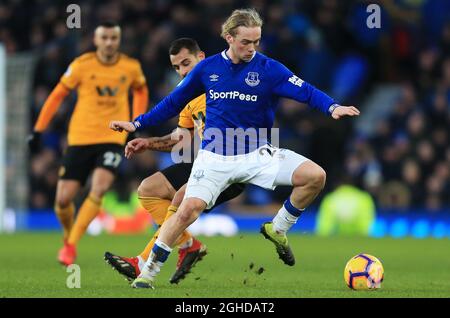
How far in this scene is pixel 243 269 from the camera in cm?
1043

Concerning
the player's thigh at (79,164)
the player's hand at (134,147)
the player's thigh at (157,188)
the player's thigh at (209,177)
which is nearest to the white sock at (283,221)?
the player's thigh at (209,177)

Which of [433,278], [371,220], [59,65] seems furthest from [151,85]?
[433,278]

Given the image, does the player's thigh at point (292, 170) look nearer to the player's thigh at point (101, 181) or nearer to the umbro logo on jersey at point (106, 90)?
the player's thigh at point (101, 181)

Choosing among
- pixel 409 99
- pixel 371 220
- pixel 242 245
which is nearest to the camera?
pixel 242 245

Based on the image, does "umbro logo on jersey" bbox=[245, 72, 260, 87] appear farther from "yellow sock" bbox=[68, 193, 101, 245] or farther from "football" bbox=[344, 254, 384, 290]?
"yellow sock" bbox=[68, 193, 101, 245]

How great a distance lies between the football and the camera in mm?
8062

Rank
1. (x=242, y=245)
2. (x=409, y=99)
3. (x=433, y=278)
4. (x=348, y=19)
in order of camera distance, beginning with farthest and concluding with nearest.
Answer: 1. (x=348, y=19)
2. (x=409, y=99)
3. (x=242, y=245)
4. (x=433, y=278)

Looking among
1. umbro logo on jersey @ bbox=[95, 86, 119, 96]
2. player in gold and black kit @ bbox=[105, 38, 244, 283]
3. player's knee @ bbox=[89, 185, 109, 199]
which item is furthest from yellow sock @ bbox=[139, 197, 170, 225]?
umbro logo on jersey @ bbox=[95, 86, 119, 96]

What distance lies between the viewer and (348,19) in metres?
20.4

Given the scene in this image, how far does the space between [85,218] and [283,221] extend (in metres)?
3.10

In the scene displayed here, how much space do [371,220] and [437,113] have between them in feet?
7.10

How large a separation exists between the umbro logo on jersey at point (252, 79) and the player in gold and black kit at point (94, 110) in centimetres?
336

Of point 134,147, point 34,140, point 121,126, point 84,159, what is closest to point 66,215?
point 84,159

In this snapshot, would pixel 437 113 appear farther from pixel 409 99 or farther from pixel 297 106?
pixel 297 106
